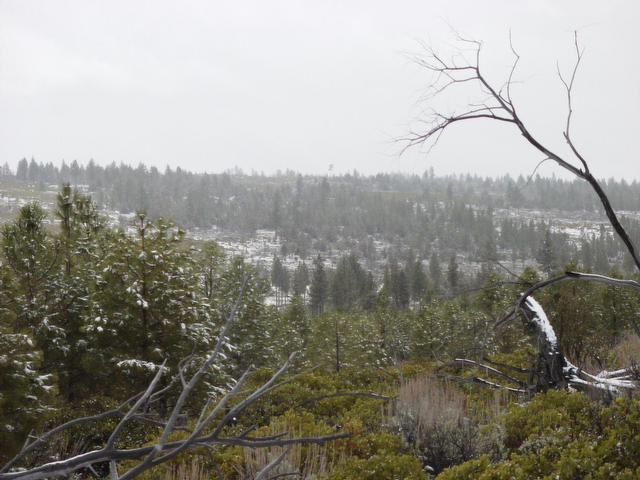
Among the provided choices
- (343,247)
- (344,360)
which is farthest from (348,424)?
(343,247)

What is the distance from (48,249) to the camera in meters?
11.8

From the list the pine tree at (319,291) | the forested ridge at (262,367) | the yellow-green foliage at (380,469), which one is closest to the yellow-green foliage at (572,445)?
the forested ridge at (262,367)

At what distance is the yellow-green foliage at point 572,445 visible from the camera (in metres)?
2.50

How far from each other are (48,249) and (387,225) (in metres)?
151

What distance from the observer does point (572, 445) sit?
2.83 meters

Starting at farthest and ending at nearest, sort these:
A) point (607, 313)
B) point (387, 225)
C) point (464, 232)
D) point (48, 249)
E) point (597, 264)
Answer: point (387, 225), point (464, 232), point (597, 264), point (607, 313), point (48, 249)

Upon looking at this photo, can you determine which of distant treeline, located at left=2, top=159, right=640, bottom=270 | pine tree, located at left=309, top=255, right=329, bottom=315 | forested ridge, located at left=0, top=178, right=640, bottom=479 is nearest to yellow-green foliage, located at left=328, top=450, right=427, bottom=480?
forested ridge, located at left=0, top=178, right=640, bottom=479

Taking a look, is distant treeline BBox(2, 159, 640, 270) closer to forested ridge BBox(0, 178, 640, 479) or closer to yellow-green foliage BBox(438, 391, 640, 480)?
forested ridge BBox(0, 178, 640, 479)

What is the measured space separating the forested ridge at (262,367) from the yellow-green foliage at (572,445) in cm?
1

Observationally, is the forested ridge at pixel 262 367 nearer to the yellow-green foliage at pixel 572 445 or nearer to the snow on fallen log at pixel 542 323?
the yellow-green foliage at pixel 572 445

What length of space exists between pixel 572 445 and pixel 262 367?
8.88 meters

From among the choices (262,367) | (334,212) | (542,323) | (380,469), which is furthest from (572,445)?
(334,212)

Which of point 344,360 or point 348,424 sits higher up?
point 348,424

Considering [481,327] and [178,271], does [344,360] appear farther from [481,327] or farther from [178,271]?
[481,327]
